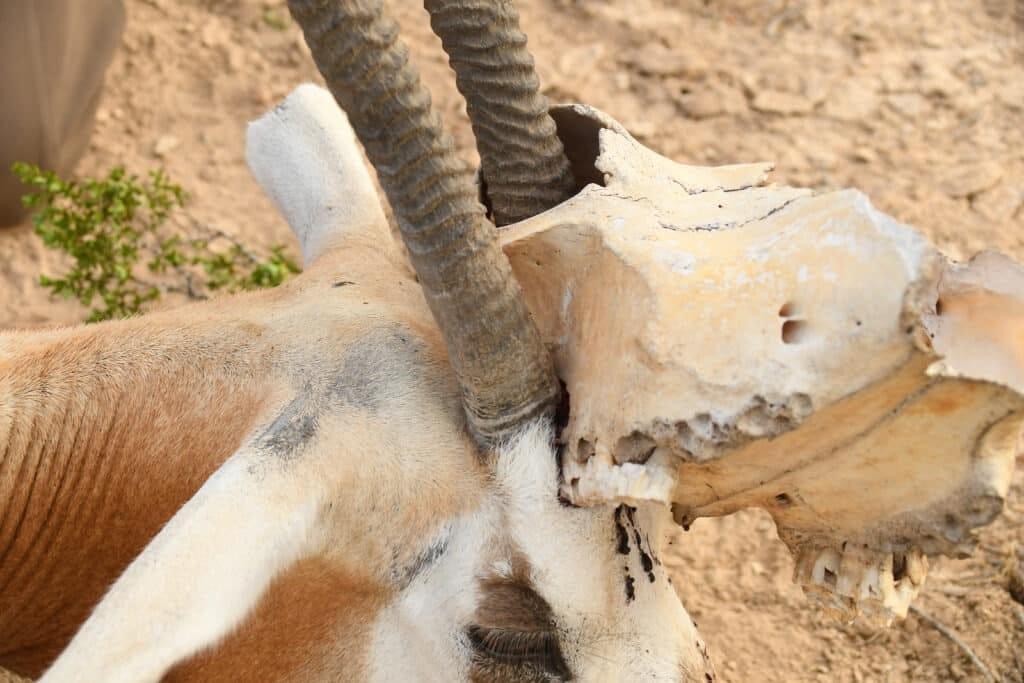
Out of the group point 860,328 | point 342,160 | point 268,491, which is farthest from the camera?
point 342,160

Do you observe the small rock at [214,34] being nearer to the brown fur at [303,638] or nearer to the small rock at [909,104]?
the small rock at [909,104]

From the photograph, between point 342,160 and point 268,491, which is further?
point 342,160

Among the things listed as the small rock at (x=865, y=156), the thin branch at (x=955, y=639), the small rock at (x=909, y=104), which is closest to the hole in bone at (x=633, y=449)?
the thin branch at (x=955, y=639)

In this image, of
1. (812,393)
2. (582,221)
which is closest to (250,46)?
(582,221)

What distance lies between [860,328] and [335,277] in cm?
111

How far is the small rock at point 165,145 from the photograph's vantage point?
5.10 m

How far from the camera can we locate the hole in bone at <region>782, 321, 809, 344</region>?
1741mm

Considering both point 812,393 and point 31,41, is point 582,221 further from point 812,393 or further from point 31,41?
point 31,41

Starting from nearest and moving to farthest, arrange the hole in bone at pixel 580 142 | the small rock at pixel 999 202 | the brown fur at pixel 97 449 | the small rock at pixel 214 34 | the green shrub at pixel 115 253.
→ the brown fur at pixel 97 449
the hole in bone at pixel 580 142
the green shrub at pixel 115 253
the small rock at pixel 999 202
the small rock at pixel 214 34

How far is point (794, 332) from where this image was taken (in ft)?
5.75

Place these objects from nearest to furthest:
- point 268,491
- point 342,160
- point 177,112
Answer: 1. point 268,491
2. point 342,160
3. point 177,112

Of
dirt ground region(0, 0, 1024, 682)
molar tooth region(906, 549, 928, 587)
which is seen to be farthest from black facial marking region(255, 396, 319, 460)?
dirt ground region(0, 0, 1024, 682)

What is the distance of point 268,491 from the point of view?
1.90m

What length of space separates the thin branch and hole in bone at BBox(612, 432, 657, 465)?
1837mm
